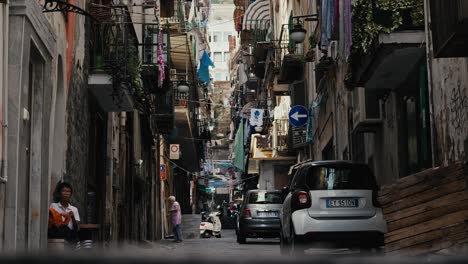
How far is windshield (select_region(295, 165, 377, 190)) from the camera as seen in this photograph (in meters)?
12.8

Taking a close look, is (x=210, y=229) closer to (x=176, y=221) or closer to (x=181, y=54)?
(x=181, y=54)

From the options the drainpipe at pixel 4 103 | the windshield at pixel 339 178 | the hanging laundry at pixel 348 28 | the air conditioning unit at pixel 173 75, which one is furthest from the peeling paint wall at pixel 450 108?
the air conditioning unit at pixel 173 75

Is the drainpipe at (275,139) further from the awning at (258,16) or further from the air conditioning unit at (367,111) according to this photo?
the air conditioning unit at (367,111)

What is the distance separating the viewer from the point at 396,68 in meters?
14.6

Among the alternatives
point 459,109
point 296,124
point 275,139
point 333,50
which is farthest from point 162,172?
point 459,109

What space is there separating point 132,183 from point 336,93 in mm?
7134

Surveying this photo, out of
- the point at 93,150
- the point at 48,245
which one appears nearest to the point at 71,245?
the point at 48,245

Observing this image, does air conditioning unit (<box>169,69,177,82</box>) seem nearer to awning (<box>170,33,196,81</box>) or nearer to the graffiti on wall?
awning (<box>170,33,196,81</box>)

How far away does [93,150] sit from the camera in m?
17.5

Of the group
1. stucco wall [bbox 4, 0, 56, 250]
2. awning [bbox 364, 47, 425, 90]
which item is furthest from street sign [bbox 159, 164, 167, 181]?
stucco wall [bbox 4, 0, 56, 250]

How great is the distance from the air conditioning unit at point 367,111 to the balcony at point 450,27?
8.87 m

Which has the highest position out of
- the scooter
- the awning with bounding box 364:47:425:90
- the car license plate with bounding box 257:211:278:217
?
the awning with bounding box 364:47:425:90

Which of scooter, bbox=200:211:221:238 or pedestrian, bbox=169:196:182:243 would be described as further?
scooter, bbox=200:211:221:238

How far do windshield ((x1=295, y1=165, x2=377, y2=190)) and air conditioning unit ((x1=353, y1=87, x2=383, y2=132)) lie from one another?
543 cm
